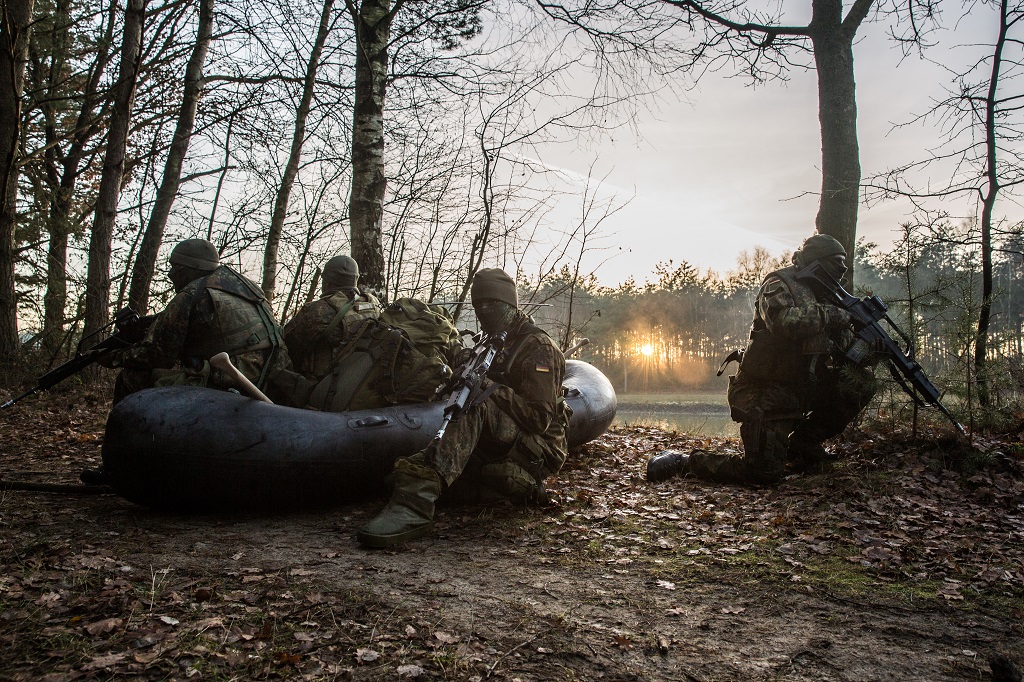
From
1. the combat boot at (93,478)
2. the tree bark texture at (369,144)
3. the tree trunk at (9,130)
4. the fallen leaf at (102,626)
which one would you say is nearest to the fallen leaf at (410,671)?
the fallen leaf at (102,626)

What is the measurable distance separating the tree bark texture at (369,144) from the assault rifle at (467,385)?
11.8 feet

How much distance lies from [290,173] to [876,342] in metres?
9.39

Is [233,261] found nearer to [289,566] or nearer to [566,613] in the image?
[289,566]

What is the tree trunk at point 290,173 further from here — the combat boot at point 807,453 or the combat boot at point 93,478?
the combat boot at point 807,453

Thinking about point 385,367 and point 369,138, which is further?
point 369,138

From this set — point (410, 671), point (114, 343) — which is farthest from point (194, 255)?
point (410, 671)

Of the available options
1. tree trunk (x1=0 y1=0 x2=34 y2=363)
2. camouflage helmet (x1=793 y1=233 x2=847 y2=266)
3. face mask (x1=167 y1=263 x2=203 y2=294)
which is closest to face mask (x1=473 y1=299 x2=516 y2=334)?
face mask (x1=167 y1=263 x2=203 y2=294)

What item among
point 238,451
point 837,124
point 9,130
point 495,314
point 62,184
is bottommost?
point 238,451

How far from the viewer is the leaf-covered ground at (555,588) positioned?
7.96 feet

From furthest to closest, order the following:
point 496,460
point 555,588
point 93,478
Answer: point 93,478 < point 496,460 < point 555,588

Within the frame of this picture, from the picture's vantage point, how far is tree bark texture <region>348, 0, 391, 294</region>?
7816 mm

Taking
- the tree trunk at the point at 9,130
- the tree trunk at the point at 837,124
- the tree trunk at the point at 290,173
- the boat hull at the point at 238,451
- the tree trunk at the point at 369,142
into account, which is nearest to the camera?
the boat hull at the point at 238,451

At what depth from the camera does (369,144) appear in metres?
7.92

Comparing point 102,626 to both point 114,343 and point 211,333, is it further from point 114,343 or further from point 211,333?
point 114,343
